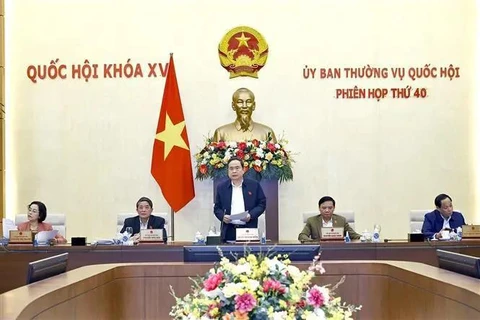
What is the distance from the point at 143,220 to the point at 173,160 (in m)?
1.81

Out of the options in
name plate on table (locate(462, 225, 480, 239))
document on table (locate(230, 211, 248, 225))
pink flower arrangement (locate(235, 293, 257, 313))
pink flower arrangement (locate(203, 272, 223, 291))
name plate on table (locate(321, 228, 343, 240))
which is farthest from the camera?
name plate on table (locate(462, 225, 480, 239))

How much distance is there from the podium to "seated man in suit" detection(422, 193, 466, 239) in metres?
1.96

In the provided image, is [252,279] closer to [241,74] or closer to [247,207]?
[247,207]

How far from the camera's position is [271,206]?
848 cm

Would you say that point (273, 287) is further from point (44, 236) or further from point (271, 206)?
point (271, 206)

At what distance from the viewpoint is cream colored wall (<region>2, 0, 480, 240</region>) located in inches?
356

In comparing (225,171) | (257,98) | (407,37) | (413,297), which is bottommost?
(413,297)

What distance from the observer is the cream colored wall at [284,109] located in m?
9.05

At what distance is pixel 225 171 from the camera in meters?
8.12

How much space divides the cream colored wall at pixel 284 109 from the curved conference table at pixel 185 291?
534cm

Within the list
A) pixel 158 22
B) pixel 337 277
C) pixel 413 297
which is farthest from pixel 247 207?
pixel 158 22

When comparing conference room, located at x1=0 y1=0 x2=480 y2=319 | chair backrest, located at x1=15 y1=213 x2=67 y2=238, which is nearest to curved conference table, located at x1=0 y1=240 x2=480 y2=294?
chair backrest, located at x1=15 y1=213 x2=67 y2=238

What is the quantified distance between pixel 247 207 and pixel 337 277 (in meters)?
2.55

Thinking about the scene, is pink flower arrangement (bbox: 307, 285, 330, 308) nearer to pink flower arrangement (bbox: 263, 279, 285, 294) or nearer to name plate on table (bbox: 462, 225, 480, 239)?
pink flower arrangement (bbox: 263, 279, 285, 294)
